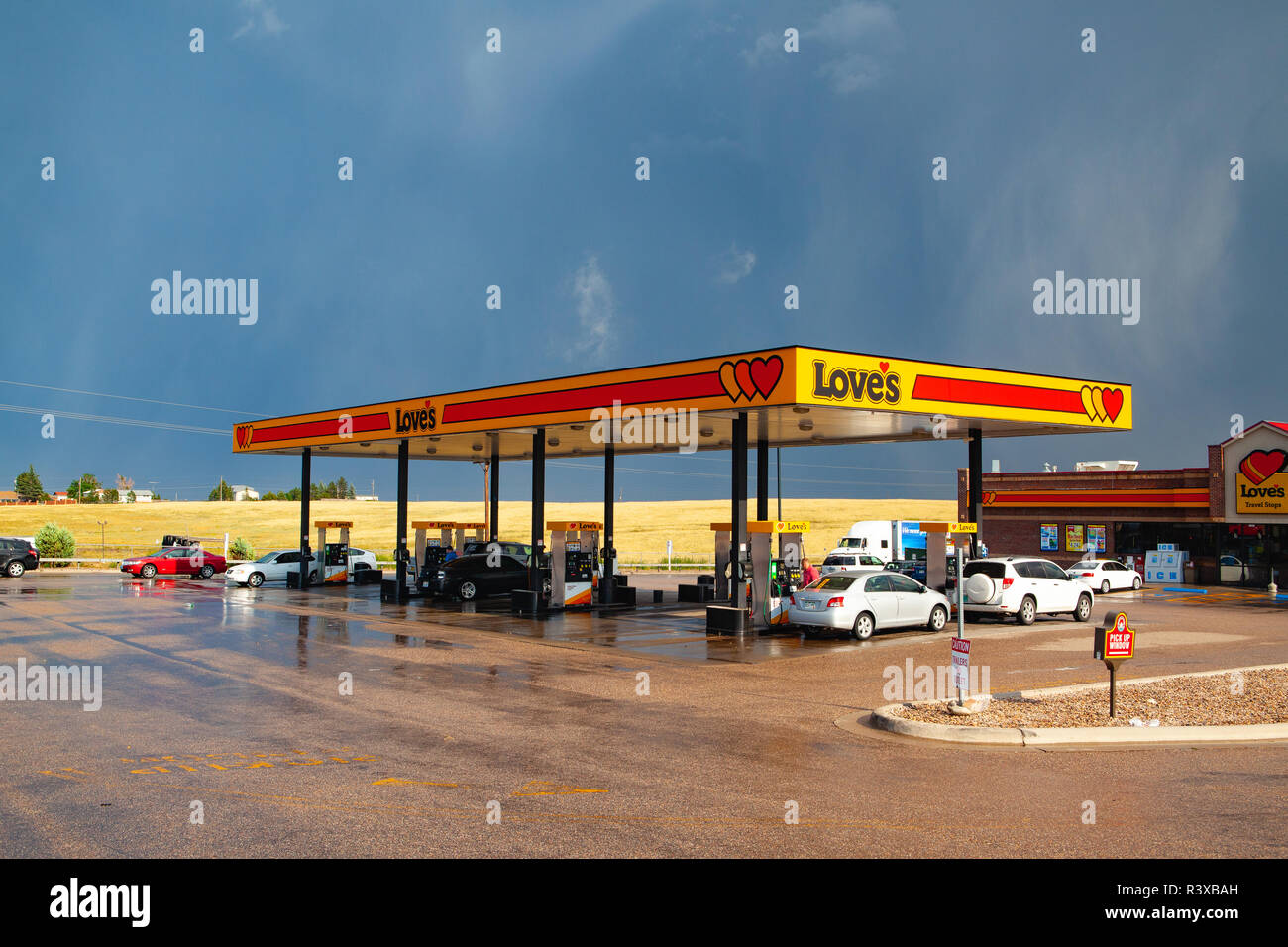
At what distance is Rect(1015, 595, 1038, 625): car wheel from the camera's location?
25.8 metres

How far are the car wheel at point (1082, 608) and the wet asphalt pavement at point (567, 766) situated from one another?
6.72 m

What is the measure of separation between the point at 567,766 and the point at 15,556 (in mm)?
46061

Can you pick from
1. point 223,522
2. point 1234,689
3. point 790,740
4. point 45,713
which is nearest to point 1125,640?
point 1234,689

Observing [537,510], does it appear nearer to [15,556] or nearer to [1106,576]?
[1106,576]

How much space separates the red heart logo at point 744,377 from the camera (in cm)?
2123

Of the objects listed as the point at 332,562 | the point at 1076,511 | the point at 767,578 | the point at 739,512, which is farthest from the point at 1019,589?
the point at 1076,511

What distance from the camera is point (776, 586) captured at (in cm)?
2380

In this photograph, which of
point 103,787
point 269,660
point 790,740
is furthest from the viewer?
point 269,660

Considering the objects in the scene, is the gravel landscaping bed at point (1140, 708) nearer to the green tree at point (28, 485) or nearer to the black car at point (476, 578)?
the black car at point (476, 578)

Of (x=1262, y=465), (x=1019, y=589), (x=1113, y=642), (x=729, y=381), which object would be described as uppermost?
(x=729, y=381)

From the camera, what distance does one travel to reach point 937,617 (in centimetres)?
2394

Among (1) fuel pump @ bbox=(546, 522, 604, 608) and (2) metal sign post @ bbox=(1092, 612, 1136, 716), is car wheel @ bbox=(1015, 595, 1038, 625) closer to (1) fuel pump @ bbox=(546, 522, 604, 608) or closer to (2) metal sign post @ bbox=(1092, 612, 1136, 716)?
(1) fuel pump @ bbox=(546, 522, 604, 608)
